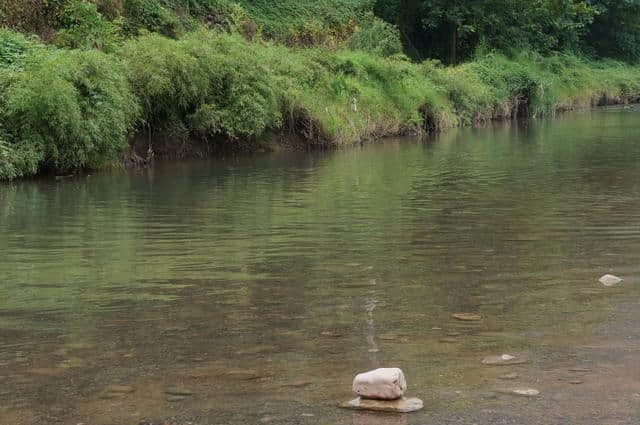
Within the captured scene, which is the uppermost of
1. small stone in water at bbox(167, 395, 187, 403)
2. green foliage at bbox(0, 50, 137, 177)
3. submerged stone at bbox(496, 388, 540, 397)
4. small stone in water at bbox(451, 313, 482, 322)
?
green foliage at bbox(0, 50, 137, 177)

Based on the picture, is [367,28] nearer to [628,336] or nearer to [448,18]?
[448,18]

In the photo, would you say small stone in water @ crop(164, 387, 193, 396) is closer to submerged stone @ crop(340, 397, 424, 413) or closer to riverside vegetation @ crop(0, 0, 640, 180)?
submerged stone @ crop(340, 397, 424, 413)

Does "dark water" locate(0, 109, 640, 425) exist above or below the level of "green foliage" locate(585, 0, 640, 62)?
below

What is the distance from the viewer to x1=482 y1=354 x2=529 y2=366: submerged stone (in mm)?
6471

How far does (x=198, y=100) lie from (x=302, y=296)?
17.7 m

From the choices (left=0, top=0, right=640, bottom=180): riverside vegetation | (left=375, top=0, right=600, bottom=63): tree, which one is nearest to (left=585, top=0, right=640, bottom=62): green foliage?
(left=375, top=0, right=600, bottom=63): tree

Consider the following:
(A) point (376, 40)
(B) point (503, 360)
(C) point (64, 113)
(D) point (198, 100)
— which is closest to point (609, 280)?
(B) point (503, 360)

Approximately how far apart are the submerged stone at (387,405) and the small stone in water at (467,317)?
7.00ft

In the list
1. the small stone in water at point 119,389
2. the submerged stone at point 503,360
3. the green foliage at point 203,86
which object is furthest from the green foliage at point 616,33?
the small stone in water at point 119,389

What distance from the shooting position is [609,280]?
8945mm

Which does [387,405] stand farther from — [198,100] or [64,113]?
[198,100]

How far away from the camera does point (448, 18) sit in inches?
1941

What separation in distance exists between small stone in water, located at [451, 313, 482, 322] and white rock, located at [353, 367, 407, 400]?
2.14 m

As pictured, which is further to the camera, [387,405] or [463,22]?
[463,22]
